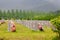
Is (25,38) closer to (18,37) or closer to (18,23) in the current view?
(18,37)

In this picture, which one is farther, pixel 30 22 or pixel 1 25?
pixel 30 22

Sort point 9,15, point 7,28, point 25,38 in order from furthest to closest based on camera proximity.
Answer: point 9,15 < point 7,28 < point 25,38

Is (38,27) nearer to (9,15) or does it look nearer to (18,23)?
(18,23)

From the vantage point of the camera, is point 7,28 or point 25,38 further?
point 7,28

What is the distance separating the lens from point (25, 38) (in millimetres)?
13078

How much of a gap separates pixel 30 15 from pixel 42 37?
11.7 metres

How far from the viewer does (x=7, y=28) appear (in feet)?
54.7

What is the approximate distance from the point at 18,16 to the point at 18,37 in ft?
38.1

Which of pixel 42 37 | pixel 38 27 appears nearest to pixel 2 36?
pixel 42 37

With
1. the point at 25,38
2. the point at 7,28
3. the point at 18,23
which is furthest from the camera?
the point at 18,23

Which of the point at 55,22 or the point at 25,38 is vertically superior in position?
the point at 55,22

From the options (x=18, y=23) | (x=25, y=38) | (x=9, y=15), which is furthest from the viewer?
(x=9, y=15)

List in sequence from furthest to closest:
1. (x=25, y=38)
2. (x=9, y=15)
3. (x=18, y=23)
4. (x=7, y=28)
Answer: (x=9, y=15)
(x=18, y=23)
(x=7, y=28)
(x=25, y=38)

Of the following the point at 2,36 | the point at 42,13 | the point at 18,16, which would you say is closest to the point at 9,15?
the point at 18,16
